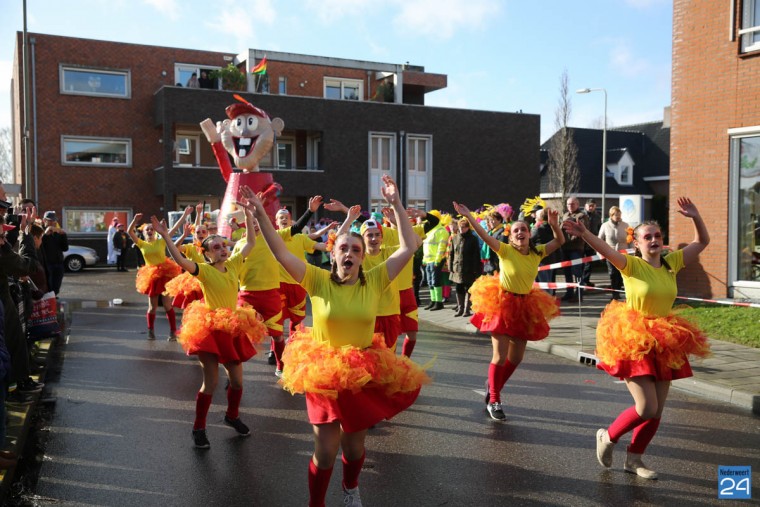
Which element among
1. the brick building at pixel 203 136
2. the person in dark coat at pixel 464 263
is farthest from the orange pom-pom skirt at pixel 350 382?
the brick building at pixel 203 136

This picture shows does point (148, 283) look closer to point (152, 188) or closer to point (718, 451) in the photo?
point (718, 451)

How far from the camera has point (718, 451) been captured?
5.89 m

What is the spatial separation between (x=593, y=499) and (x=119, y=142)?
31.0m

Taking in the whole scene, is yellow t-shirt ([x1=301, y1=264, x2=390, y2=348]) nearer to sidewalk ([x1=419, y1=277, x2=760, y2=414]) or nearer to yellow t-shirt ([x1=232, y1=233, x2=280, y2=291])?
yellow t-shirt ([x1=232, y1=233, x2=280, y2=291])

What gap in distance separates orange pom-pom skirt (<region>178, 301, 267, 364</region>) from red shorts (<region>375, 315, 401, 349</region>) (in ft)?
4.60

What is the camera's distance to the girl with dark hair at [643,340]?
511cm

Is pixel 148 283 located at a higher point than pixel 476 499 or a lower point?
higher

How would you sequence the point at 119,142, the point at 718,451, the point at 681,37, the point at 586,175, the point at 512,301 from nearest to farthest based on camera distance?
the point at 718,451
the point at 512,301
the point at 681,37
the point at 119,142
the point at 586,175

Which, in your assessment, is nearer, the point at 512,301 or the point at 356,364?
the point at 356,364

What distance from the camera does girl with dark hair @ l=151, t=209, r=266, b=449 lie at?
5.96 meters

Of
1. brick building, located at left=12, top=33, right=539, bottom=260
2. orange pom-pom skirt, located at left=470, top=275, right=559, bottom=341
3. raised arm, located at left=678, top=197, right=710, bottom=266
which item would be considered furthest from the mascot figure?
brick building, located at left=12, top=33, right=539, bottom=260

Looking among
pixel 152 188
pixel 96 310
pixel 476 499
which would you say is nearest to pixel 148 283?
pixel 96 310

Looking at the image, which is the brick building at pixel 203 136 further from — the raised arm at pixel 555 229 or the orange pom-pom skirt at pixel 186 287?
the raised arm at pixel 555 229

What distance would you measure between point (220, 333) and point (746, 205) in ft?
37.8
